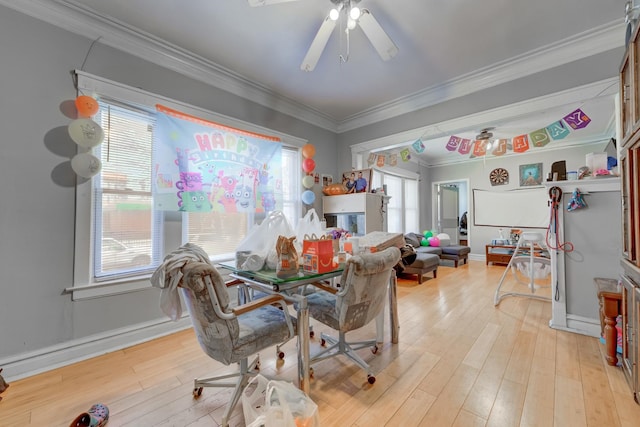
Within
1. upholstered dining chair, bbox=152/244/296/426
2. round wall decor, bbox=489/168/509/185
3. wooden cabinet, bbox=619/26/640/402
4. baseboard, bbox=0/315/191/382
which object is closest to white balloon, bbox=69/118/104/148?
A: upholstered dining chair, bbox=152/244/296/426

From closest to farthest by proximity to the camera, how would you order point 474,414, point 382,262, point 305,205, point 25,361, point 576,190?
point 474,414 < point 382,262 < point 25,361 < point 576,190 < point 305,205

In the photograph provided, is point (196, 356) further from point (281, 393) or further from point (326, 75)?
point (326, 75)

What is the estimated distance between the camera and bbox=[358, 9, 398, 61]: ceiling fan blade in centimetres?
178

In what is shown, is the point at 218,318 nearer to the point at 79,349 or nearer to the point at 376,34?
the point at 79,349

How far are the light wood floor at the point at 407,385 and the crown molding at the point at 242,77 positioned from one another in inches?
106

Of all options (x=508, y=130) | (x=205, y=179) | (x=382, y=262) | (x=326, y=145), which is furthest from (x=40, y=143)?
(x=508, y=130)

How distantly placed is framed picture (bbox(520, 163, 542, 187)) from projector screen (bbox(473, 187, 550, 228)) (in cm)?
23

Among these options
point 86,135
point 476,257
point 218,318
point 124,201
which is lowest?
point 476,257

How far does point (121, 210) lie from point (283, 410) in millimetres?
2235

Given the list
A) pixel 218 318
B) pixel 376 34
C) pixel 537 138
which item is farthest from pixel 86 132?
pixel 537 138

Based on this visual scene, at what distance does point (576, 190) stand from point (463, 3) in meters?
2.01

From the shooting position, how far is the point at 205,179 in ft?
9.09

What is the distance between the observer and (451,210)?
8.27m

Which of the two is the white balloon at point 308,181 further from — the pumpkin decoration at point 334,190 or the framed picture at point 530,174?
the framed picture at point 530,174
